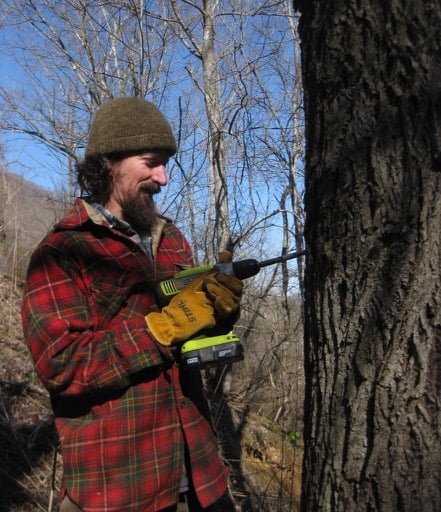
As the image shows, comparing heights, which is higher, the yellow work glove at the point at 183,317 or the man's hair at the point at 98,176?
the man's hair at the point at 98,176

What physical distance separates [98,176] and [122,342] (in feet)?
2.78

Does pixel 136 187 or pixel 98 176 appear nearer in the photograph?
pixel 136 187

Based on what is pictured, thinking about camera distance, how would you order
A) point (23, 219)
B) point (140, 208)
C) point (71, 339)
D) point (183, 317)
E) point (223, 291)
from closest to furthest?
1. point (71, 339)
2. point (183, 317)
3. point (223, 291)
4. point (140, 208)
5. point (23, 219)

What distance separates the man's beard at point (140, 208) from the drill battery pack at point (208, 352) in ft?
1.91

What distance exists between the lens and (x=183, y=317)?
6.31ft

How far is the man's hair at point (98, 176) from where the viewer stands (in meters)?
2.27

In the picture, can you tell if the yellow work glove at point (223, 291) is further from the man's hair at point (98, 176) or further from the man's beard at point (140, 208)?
the man's hair at point (98, 176)

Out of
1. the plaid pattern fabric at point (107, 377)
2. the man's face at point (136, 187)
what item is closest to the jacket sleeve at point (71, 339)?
the plaid pattern fabric at point (107, 377)

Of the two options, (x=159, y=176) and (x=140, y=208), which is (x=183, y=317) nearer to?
(x=140, y=208)

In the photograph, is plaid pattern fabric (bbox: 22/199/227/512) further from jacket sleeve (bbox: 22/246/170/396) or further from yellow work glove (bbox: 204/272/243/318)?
yellow work glove (bbox: 204/272/243/318)

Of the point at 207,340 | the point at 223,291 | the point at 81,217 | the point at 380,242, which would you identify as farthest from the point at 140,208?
the point at 380,242

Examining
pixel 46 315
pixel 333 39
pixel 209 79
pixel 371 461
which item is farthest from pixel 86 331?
pixel 209 79

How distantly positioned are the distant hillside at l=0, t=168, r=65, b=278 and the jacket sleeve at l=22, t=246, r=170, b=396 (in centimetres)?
551

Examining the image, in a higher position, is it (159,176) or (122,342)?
(159,176)
